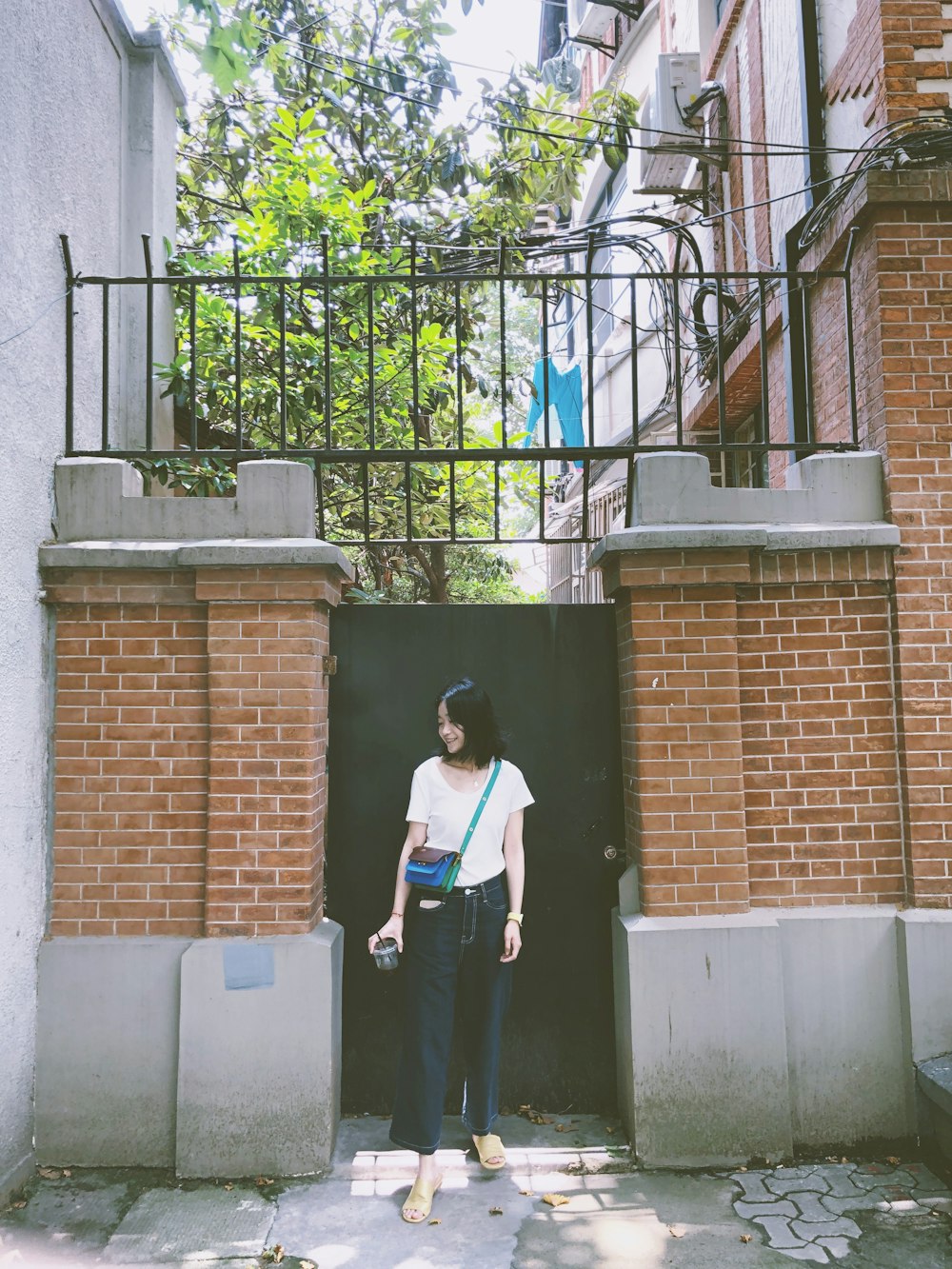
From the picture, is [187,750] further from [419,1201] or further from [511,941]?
[419,1201]

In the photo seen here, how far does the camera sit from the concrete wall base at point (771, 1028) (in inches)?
155

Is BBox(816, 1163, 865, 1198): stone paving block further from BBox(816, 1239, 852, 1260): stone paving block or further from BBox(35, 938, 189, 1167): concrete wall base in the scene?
BBox(35, 938, 189, 1167): concrete wall base

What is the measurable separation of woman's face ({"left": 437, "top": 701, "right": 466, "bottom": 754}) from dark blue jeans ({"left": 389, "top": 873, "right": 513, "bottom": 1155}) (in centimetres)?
58

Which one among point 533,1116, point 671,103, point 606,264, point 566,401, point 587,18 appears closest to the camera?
point 533,1116

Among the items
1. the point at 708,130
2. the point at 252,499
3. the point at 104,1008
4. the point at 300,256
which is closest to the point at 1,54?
the point at 252,499

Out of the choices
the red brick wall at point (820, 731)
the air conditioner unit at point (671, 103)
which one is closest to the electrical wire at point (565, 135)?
the air conditioner unit at point (671, 103)

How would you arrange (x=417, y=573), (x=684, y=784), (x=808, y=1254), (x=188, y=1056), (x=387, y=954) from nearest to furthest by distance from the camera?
(x=808, y=1254)
(x=387, y=954)
(x=188, y=1056)
(x=684, y=784)
(x=417, y=573)

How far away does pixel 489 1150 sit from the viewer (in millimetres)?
3932

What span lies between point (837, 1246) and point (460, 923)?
1.75 meters

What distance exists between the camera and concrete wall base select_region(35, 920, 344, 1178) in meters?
3.88

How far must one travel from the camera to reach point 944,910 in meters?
4.04

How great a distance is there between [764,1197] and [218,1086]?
2.25 m

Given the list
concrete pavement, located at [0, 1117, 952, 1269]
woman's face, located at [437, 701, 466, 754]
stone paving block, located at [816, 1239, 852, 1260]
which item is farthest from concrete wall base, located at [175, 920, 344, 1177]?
stone paving block, located at [816, 1239, 852, 1260]

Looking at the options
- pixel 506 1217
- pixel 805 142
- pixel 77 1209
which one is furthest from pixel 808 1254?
pixel 805 142
